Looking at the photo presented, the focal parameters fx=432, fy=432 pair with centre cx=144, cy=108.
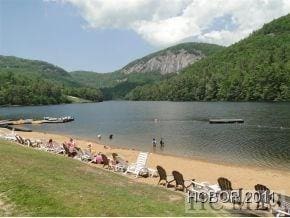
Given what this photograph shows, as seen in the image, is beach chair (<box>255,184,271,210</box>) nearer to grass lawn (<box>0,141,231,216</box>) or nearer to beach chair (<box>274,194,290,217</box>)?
beach chair (<box>274,194,290,217</box>)

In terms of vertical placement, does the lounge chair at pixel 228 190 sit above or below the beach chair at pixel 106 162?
above

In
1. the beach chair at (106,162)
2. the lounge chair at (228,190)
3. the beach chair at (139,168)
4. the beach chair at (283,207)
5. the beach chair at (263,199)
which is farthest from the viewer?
the beach chair at (106,162)

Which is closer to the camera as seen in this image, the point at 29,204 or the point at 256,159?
the point at 29,204

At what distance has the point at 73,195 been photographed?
664 inches

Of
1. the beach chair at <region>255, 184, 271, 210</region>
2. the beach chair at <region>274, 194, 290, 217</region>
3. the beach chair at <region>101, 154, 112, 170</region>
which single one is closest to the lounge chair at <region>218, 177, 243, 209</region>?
the beach chair at <region>255, 184, 271, 210</region>

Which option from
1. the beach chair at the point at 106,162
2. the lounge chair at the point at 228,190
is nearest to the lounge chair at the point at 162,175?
the lounge chair at the point at 228,190

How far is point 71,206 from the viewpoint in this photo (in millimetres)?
15453

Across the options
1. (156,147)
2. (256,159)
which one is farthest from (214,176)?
(156,147)

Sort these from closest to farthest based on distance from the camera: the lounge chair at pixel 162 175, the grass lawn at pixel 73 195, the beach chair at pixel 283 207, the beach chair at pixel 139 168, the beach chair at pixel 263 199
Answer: the grass lawn at pixel 73 195, the beach chair at pixel 283 207, the beach chair at pixel 263 199, the lounge chair at pixel 162 175, the beach chair at pixel 139 168

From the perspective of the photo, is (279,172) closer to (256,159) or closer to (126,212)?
(256,159)

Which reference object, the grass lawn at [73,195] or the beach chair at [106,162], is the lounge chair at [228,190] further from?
the beach chair at [106,162]

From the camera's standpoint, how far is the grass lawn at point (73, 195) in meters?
15.2

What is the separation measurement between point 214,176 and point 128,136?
49244 mm

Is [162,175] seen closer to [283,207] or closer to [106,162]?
[106,162]
